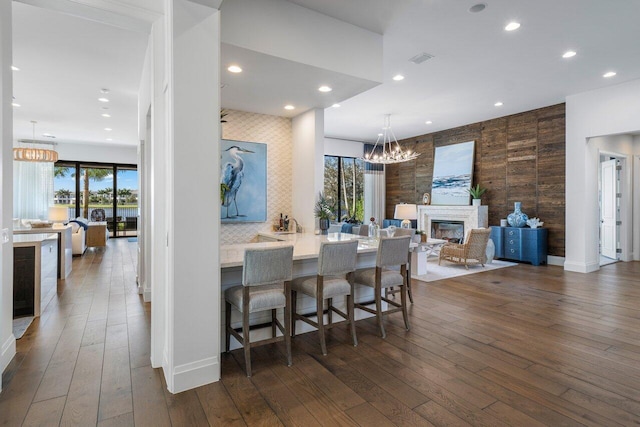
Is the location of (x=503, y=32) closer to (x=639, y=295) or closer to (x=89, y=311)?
(x=639, y=295)

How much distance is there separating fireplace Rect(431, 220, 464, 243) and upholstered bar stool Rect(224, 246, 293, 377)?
23.1 feet

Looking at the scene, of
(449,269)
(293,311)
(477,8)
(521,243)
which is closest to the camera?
(293,311)

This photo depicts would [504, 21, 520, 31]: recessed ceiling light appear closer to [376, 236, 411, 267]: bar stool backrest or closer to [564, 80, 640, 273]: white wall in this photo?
Result: [376, 236, 411, 267]: bar stool backrest

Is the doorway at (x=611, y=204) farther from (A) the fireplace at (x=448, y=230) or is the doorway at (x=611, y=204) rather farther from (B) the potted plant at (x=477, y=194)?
(A) the fireplace at (x=448, y=230)

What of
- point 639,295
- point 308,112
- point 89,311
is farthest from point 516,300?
point 89,311

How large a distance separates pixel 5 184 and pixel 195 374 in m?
2.18

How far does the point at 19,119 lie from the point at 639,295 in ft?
40.9

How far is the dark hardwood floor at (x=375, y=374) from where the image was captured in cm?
212

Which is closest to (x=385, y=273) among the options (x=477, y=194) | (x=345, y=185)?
(x=477, y=194)

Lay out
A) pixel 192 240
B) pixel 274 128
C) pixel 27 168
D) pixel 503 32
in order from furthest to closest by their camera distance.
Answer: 1. pixel 27 168
2. pixel 274 128
3. pixel 503 32
4. pixel 192 240

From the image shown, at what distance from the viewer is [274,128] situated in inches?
234

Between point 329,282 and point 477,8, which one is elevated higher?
point 477,8

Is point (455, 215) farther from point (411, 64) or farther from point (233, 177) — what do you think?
point (233, 177)

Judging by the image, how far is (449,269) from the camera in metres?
6.79
